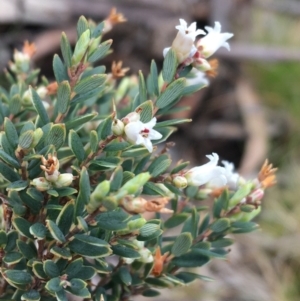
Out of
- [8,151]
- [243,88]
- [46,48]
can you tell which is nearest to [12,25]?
[46,48]

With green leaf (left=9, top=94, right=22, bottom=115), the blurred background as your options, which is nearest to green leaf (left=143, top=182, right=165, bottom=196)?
green leaf (left=9, top=94, right=22, bottom=115)

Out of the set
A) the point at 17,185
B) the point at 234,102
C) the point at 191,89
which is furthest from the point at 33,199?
the point at 234,102

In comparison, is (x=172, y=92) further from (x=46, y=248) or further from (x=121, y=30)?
(x=121, y=30)

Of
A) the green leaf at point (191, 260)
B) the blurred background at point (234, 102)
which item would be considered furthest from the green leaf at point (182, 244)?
the blurred background at point (234, 102)

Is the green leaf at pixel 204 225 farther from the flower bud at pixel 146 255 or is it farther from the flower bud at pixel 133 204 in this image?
the flower bud at pixel 133 204

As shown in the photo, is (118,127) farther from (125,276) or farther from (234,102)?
(234,102)

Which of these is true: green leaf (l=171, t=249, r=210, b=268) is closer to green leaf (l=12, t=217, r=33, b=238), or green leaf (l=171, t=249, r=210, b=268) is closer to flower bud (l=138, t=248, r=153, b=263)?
flower bud (l=138, t=248, r=153, b=263)

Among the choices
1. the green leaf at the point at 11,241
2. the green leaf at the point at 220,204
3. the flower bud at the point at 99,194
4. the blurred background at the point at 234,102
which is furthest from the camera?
the blurred background at the point at 234,102
